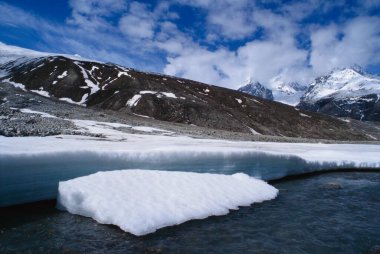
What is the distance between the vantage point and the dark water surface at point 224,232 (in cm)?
925

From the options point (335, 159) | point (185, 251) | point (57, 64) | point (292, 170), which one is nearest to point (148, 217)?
point (185, 251)

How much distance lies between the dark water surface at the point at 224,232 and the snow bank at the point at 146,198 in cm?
29

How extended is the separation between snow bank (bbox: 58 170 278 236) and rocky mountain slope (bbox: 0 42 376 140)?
49.7m

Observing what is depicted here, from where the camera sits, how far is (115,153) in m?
14.6

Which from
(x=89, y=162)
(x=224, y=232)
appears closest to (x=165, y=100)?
(x=89, y=162)

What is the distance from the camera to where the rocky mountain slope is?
2692 inches

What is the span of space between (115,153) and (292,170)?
38.2 ft

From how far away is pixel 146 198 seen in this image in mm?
11430

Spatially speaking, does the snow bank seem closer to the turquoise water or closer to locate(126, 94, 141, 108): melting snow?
the turquoise water

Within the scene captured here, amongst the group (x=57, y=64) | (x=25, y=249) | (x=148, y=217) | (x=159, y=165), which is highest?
(x=57, y=64)

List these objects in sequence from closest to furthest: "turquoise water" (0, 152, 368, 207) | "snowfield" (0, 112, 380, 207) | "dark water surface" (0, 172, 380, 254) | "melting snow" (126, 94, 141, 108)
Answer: "dark water surface" (0, 172, 380, 254) → "turquoise water" (0, 152, 368, 207) → "snowfield" (0, 112, 380, 207) → "melting snow" (126, 94, 141, 108)

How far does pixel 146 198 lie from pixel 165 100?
62.1m

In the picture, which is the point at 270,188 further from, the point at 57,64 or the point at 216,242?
the point at 57,64

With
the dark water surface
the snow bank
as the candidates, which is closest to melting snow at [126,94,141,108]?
the snow bank
